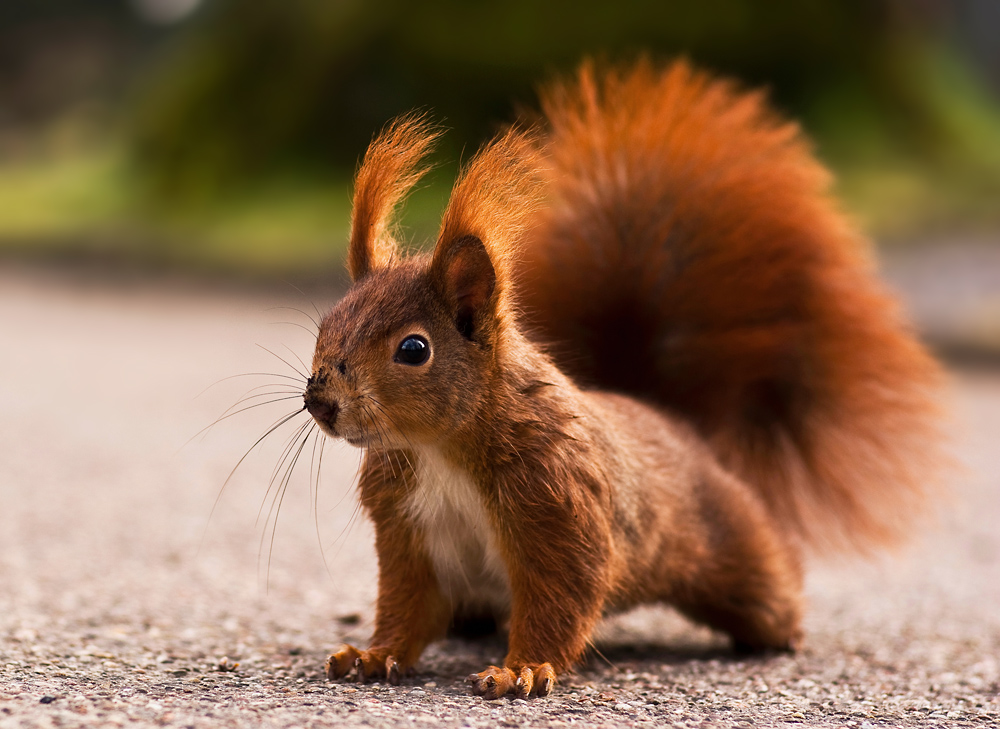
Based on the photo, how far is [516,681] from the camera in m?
1.75

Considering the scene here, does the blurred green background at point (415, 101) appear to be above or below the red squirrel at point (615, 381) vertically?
above

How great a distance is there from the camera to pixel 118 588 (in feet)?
8.50

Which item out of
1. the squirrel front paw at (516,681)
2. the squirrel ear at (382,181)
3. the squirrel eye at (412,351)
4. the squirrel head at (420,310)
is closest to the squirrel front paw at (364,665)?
the squirrel front paw at (516,681)

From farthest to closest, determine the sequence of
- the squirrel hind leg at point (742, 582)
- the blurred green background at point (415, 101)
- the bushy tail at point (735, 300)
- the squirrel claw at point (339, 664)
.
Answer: the blurred green background at point (415, 101)
the bushy tail at point (735, 300)
the squirrel hind leg at point (742, 582)
the squirrel claw at point (339, 664)

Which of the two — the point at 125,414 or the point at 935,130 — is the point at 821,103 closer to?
the point at 935,130

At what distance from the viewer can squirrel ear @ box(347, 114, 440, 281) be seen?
6.24 ft

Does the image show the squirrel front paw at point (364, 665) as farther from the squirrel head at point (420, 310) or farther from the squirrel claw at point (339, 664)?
the squirrel head at point (420, 310)

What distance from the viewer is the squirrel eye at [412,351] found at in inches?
66.7

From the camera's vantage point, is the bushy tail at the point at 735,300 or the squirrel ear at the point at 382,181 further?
the bushy tail at the point at 735,300

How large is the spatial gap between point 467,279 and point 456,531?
1.45ft

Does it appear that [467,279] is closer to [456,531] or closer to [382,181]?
[382,181]

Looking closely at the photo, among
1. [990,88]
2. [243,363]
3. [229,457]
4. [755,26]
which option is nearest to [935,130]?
[990,88]

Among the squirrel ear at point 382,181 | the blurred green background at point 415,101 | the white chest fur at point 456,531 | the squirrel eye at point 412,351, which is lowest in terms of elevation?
the white chest fur at point 456,531

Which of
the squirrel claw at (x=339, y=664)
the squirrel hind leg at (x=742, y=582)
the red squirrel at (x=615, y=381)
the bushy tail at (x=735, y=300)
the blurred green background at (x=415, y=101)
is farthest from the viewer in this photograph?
the blurred green background at (x=415, y=101)
